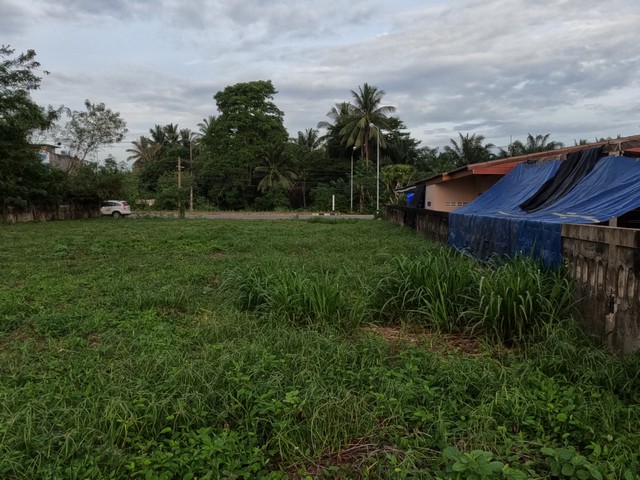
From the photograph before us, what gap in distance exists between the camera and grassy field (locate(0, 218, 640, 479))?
2.32 m

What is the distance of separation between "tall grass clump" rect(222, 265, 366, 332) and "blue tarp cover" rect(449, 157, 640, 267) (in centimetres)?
233

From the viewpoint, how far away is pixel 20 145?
2284 centimetres

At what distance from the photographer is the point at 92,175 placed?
30.1 metres

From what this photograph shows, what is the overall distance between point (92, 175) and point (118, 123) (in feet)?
14.4

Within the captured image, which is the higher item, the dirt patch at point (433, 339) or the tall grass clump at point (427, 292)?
the tall grass clump at point (427, 292)

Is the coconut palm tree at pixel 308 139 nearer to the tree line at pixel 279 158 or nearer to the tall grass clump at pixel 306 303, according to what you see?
the tree line at pixel 279 158

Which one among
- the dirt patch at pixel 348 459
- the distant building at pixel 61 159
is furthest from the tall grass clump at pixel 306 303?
the distant building at pixel 61 159

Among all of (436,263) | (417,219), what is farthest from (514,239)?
(417,219)

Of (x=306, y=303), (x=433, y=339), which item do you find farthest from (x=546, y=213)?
(x=306, y=303)

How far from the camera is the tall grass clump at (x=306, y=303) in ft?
15.1

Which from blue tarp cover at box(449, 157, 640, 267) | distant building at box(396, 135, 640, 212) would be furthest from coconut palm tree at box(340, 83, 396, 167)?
blue tarp cover at box(449, 157, 640, 267)

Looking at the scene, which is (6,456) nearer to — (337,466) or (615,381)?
(337,466)

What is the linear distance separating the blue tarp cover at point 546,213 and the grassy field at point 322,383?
99cm

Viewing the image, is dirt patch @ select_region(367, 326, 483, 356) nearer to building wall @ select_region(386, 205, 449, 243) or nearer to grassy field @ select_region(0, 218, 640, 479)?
grassy field @ select_region(0, 218, 640, 479)
